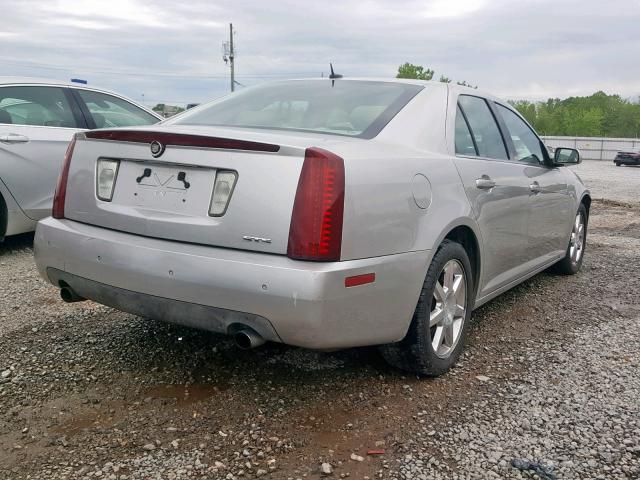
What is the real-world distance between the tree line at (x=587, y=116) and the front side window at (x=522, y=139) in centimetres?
9273

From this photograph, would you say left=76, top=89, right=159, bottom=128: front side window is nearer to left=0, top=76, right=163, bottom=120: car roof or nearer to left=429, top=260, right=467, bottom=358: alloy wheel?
left=0, top=76, right=163, bottom=120: car roof

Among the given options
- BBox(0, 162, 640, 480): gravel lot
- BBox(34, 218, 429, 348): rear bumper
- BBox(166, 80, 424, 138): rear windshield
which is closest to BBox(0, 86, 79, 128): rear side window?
BBox(0, 162, 640, 480): gravel lot

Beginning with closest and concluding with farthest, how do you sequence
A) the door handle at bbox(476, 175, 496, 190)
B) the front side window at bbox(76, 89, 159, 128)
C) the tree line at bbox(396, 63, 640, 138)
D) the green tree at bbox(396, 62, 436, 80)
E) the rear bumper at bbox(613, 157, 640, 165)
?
the door handle at bbox(476, 175, 496, 190), the front side window at bbox(76, 89, 159, 128), the rear bumper at bbox(613, 157, 640, 165), the green tree at bbox(396, 62, 436, 80), the tree line at bbox(396, 63, 640, 138)

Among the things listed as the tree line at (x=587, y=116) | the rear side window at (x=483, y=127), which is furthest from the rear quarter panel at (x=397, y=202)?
the tree line at (x=587, y=116)

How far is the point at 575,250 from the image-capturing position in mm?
5773

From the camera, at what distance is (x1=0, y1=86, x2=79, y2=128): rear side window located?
5.67 meters

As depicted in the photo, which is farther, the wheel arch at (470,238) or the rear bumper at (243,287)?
the wheel arch at (470,238)

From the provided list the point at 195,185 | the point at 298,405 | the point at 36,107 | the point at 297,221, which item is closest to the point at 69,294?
the point at 195,185

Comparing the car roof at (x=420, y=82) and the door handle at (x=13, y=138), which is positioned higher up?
the car roof at (x=420, y=82)

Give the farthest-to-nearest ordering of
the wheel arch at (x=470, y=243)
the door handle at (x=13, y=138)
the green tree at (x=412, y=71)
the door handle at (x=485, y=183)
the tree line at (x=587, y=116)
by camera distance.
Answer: the tree line at (x=587, y=116) → the green tree at (x=412, y=71) → the door handle at (x=13, y=138) → the door handle at (x=485, y=183) → the wheel arch at (x=470, y=243)

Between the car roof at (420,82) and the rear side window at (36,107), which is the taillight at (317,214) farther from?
the rear side window at (36,107)

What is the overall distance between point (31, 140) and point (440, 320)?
13.8ft

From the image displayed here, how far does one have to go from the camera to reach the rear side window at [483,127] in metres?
3.83

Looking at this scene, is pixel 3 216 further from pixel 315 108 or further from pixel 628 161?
pixel 628 161
